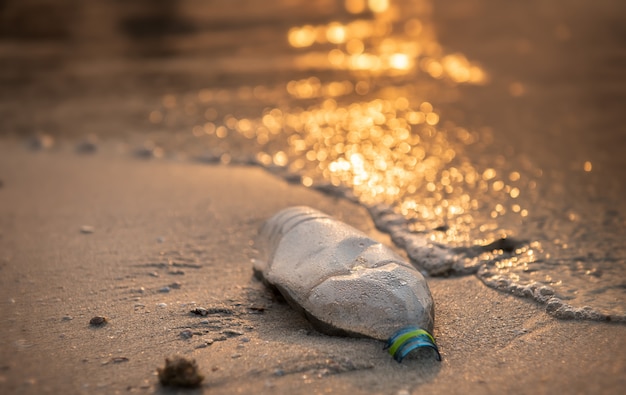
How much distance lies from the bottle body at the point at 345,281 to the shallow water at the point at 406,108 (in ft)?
2.09

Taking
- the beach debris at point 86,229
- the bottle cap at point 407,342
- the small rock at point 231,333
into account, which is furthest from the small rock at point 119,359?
the beach debris at point 86,229

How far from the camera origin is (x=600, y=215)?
4074 mm

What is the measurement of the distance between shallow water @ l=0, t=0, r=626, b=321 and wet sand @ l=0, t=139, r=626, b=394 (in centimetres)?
35

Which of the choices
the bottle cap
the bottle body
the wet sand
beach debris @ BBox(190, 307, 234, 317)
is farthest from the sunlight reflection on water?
beach debris @ BBox(190, 307, 234, 317)

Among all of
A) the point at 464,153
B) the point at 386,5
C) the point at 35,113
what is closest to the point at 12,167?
the point at 35,113

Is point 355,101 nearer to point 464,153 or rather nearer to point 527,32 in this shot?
point 464,153

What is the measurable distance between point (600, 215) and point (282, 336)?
7.20ft

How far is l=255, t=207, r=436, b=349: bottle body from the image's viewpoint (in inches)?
107

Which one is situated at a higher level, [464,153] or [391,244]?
[464,153]

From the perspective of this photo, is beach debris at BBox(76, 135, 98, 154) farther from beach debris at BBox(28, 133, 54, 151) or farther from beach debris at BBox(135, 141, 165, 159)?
beach debris at BBox(135, 141, 165, 159)

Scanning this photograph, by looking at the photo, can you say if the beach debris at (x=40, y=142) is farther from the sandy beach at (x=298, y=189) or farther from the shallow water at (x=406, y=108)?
the shallow water at (x=406, y=108)

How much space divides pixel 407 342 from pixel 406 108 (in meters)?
3.82

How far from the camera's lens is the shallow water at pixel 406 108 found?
3.85 m

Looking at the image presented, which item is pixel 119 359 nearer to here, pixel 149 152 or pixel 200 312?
pixel 200 312
